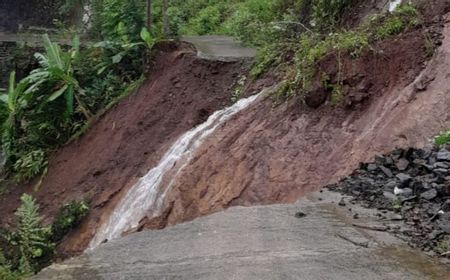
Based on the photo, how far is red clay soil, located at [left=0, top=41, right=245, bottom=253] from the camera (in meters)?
10.5

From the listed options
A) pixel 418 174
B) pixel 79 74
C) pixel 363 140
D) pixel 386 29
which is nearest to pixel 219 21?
pixel 79 74

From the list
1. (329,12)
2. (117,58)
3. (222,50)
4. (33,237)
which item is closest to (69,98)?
(117,58)

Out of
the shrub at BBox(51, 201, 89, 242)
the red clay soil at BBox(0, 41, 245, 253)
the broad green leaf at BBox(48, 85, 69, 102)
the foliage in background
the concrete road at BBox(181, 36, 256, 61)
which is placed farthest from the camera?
the foliage in background

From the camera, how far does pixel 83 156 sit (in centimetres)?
1177

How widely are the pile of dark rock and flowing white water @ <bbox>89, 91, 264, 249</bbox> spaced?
10.6 ft

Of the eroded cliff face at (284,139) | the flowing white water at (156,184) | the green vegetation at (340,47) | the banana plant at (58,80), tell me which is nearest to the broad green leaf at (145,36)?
the banana plant at (58,80)

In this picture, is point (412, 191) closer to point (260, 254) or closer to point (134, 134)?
point (260, 254)

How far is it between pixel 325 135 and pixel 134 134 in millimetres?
4752

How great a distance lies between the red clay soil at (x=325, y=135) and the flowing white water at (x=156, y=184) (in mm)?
351

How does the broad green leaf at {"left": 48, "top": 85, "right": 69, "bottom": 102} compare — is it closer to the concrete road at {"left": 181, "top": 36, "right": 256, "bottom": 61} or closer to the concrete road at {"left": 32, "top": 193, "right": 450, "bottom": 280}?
the concrete road at {"left": 181, "top": 36, "right": 256, "bottom": 61}

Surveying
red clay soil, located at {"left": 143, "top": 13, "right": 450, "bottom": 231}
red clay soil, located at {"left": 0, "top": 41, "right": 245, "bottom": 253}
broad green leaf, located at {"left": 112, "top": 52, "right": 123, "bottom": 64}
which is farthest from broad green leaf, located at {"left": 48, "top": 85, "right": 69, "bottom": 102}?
red clay soil, located at {"left": 143, "top": 13, "right": 450, "bottom": 231}

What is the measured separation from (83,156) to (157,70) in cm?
224

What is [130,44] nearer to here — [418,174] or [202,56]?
[202,56]

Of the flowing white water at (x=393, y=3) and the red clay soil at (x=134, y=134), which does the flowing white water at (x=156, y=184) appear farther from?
the flowing white water at (x=393, y=3)
